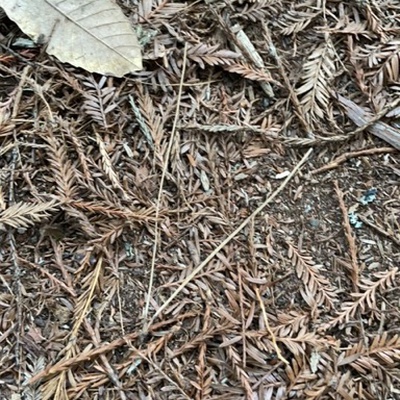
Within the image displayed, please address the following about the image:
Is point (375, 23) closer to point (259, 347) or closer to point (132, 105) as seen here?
point (132, 105)

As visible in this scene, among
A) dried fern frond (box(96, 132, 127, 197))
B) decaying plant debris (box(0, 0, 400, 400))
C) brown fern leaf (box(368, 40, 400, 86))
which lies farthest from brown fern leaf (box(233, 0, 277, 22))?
dried fern frond (box(96, 132, 127, 197))

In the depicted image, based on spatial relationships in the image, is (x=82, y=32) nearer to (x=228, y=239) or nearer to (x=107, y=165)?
(x=107, y=165)

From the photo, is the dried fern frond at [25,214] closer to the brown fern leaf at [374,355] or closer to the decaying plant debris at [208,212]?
the decaying plant debris at [208,212]

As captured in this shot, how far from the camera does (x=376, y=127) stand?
1.36m

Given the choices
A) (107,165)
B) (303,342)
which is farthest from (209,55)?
(303,342)

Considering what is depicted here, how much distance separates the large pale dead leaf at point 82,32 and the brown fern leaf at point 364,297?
638 mm

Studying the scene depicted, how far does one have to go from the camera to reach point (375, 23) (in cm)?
138

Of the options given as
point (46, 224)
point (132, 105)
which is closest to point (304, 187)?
point (132, 105)

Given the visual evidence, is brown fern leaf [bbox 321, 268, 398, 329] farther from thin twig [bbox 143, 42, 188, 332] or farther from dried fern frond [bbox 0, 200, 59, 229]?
dried fern frond [bbox 0, 200, 59, 229]

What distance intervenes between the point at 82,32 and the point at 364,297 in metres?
0.78

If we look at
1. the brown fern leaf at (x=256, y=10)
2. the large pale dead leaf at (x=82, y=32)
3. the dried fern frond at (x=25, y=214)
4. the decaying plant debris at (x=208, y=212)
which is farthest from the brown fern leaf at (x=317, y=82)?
the dried fern frond at (x=25, y=214)

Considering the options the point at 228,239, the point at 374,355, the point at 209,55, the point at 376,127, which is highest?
the point at 209,55

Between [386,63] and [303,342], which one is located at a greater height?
[386,63]

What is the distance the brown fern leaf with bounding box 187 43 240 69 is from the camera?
1356 millimetres
